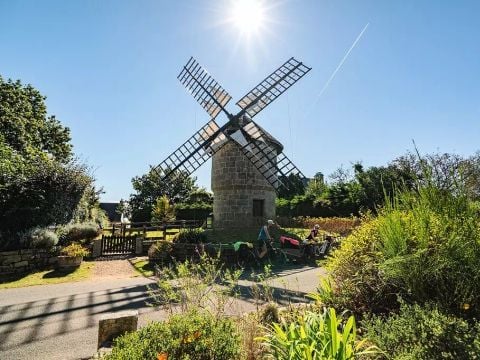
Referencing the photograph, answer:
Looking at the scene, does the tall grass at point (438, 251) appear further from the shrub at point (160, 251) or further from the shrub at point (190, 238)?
the shrub at point (190, 238)

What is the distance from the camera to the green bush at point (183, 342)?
2.99 metres

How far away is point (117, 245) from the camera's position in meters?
15.5

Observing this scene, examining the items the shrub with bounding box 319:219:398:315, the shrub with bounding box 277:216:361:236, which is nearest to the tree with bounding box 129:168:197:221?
the shrub with bounding box 277:216:361:236

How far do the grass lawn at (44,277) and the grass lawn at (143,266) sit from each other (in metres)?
1.78

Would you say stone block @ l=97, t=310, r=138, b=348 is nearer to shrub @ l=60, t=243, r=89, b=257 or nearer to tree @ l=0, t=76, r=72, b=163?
shrub @ l=60, t=243, r=89, b=257

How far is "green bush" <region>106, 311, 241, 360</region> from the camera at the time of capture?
9.82 feet

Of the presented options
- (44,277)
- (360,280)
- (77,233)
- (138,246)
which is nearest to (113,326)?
(360,280)

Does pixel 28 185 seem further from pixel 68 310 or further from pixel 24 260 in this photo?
pixel 68 310

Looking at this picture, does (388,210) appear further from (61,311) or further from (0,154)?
(0,154)

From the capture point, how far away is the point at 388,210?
4398 mm

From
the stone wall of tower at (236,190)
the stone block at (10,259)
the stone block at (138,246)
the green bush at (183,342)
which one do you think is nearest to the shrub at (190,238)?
the stone block at (138,246)

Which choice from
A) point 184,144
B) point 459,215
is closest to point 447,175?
point 459,215

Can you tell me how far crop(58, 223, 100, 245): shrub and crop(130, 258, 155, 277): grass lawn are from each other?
3.53 m

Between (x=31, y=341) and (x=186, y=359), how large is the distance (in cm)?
397
